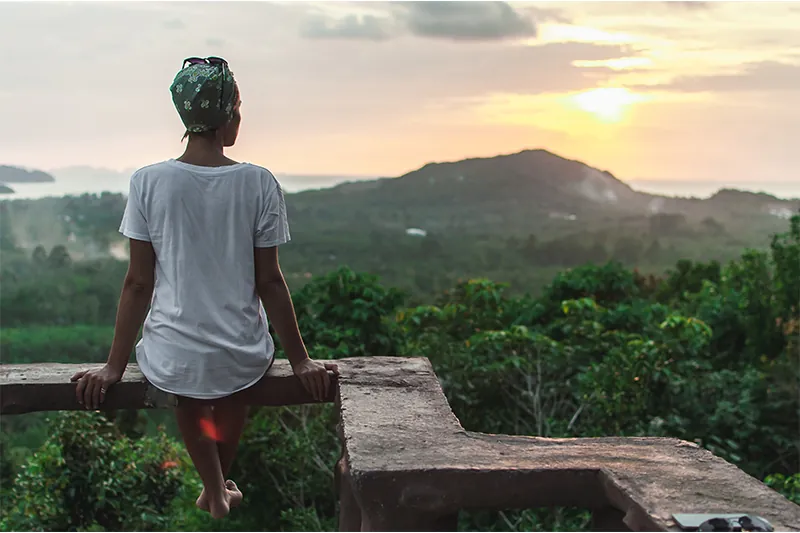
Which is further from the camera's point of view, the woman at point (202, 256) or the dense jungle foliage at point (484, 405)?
the dense jungle foliage at point (484, 405)

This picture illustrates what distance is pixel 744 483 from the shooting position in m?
1.81

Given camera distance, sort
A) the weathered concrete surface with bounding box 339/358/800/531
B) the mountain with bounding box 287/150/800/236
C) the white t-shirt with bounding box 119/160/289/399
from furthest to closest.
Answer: the mountain with bounding box 287/150/800/236 < the white t-shirt with bounding box 119/160/289/399 < the weathered concrete surface with bounding box 339/358/800/531

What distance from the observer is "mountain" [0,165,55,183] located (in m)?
5.86

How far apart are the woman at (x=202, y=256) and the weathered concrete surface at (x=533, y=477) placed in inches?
16.1

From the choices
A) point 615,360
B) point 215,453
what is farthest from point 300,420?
point 215,453

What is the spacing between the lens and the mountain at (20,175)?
5859 millimetres

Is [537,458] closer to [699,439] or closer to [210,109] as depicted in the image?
[210,109]

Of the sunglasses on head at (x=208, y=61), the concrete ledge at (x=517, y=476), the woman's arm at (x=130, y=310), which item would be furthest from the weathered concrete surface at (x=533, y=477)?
the sunglasses on head at (x=208, y=61)

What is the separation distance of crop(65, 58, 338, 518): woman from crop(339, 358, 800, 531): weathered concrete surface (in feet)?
1.34

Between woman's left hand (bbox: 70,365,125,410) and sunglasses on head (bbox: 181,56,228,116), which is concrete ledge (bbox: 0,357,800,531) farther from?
sunglasses on head (bbox: 181,56,228,116)

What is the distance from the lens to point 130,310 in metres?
2.24

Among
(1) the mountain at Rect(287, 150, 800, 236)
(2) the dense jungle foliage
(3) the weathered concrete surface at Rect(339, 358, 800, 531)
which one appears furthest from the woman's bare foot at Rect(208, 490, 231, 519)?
(1) the mountain at Rect(287, 150, 800, 236)

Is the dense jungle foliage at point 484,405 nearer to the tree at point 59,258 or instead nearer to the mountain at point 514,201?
the tree at point 59,258

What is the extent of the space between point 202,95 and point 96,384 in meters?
0.84
